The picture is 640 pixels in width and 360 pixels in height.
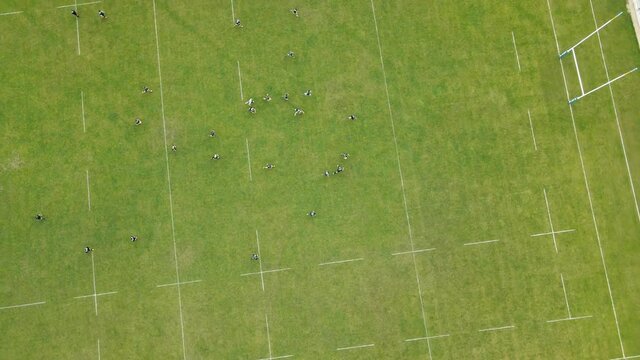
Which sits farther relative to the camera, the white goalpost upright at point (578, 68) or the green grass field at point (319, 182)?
the white goalpost upright at point (578, 68)

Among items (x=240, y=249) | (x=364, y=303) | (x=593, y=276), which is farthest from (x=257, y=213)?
(x=593, y=276)

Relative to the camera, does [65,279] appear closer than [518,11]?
Yes

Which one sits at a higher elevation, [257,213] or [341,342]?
[257,213]

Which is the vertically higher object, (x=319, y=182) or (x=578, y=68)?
(x=578, y=68)

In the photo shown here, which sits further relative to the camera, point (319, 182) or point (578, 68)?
point (578, 68)

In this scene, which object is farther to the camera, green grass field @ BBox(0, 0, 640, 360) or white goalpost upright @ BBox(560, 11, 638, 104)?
white goalpost upright @ BBox(560, 11, 638, 104)

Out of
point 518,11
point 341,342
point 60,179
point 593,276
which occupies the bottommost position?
point 341,342

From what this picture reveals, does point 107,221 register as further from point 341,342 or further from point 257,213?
point 341,342
